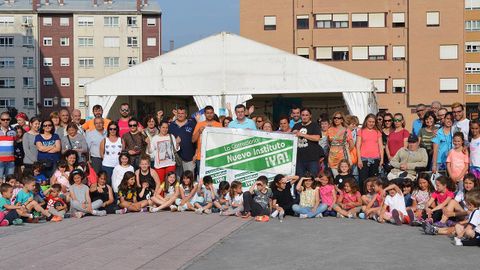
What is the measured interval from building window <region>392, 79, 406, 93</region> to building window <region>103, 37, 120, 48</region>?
42.8 metres

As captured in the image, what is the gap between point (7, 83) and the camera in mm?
92688

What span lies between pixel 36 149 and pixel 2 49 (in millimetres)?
83144

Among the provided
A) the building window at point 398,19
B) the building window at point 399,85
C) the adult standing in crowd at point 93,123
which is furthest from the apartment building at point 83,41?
the adult standing in crowd at point 93,123

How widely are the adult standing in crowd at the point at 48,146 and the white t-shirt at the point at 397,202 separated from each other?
6416 mm

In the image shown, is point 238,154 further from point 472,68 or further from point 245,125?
point 472,68

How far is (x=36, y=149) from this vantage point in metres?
14.9

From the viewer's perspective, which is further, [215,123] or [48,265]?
[215,123]

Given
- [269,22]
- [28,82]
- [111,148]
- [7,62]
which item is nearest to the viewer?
[111,148]

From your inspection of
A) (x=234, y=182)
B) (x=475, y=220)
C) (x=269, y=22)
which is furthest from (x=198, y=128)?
(x=269, y=22)

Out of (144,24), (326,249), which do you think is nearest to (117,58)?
(144,24)

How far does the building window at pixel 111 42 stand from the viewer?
92938 mm

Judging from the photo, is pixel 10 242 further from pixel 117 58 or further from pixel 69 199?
pixel 117 58

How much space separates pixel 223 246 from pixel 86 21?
86441 millimetres

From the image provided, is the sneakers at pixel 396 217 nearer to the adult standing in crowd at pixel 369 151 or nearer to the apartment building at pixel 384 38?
the adult standing in crowd at pixel 369 151
